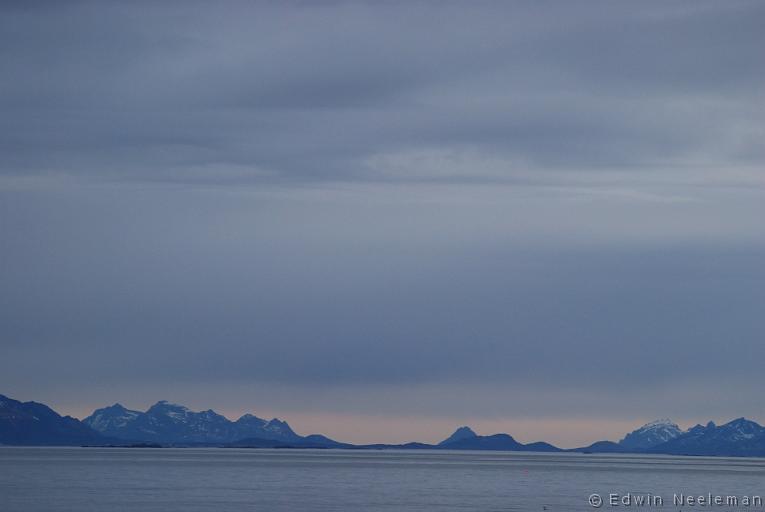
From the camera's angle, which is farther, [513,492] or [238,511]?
[513,492]

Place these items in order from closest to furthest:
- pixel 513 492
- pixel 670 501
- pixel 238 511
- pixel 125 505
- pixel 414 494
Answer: pixel 238 511 → pixel 125 505 → pixel 670 501 → pixel 414 494 → pixel 513 492

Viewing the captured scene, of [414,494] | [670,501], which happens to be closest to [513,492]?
[414,494]

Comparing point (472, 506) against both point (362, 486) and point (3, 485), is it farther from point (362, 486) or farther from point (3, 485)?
point (3, 485)

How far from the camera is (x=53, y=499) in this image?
5487 inches

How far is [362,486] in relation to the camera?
187875 mm

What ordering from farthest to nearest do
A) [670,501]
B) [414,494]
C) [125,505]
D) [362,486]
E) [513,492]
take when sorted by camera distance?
[362,486]
[513,492]
[414,494]
[670,501]
[125,505]

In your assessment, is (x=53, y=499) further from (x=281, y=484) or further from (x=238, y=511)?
(x=281, y=484)

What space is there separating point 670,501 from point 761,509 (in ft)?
53.8

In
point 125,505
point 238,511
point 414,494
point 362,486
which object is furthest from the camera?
point 362,486

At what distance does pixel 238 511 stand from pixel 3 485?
218 ft

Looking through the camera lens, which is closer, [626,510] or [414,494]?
[626,510]

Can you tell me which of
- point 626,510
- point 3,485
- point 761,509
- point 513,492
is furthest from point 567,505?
point 3,485

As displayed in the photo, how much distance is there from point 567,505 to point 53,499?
60785mm

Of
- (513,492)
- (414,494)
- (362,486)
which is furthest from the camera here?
(362,486)
